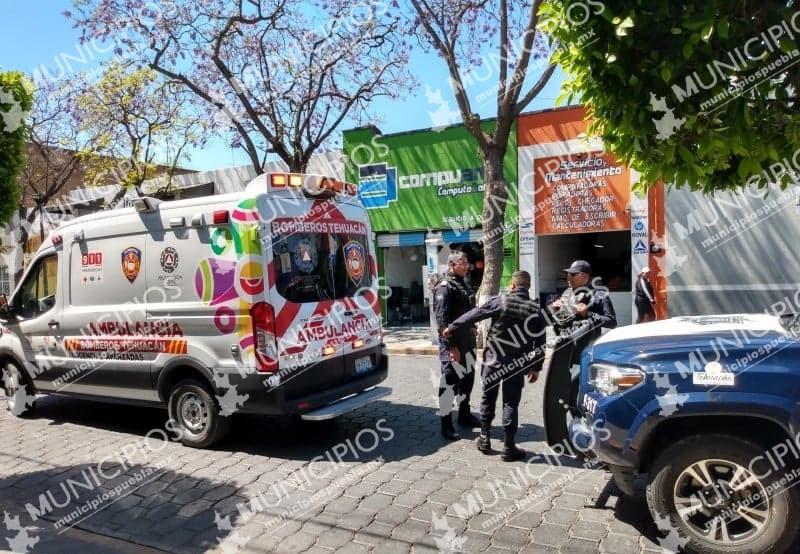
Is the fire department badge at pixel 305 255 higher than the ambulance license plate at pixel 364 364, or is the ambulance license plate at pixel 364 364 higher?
the fire department badge at pixel 305 255

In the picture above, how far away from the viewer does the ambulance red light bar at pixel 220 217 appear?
541 cm

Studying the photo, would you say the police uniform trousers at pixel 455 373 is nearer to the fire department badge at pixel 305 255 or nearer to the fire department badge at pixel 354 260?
the fire department badge at pixel 354 260

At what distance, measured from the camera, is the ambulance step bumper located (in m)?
5.46

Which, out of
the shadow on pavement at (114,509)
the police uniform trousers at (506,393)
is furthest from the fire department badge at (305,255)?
the shadow on pavement at (114,509)

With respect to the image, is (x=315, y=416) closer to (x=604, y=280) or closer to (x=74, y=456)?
(x=74, y=456)

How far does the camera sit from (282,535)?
13.2 ft

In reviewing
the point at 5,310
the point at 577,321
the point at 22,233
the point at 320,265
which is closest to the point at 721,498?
the point at 577,321

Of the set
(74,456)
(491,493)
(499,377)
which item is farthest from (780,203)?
(74,456)

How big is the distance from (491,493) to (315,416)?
174 centimetres

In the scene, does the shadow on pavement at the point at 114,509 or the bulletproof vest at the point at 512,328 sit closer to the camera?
the shadow on pavement at the point at 114,509

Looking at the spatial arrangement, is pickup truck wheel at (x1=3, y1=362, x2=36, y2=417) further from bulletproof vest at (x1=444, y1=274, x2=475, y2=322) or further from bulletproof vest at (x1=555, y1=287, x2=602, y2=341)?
bulletproof vest at (x1=555, y1=287, x2=602, y2=341)

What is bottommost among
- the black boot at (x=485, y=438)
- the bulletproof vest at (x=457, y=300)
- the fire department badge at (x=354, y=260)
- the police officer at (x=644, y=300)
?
the police officer at (x=644, y=300)

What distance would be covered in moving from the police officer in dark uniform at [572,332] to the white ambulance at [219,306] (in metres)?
1.96

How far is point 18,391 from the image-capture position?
24.6ft
